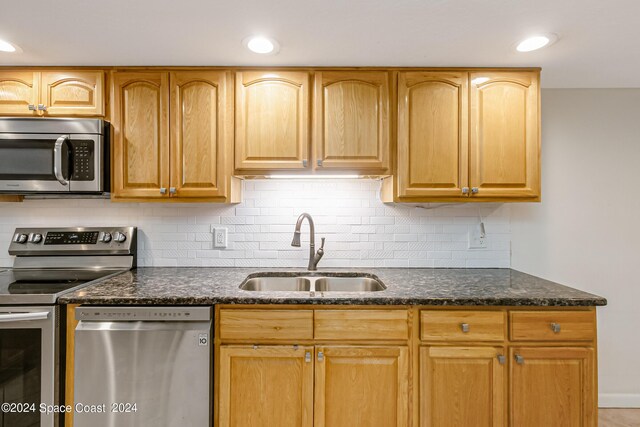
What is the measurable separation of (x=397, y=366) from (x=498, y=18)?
157 cm

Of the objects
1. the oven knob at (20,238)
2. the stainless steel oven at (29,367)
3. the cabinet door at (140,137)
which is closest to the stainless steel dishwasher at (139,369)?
the stainless steel oven at (29,367)

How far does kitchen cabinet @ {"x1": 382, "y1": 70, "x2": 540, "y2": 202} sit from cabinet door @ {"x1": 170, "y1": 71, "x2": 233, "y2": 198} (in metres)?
0.98

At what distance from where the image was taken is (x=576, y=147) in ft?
7.32

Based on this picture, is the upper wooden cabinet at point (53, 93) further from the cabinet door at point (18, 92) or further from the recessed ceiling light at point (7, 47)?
the recessed ceiling light at point (7, 47)

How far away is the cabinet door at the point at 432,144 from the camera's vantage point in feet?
6.19

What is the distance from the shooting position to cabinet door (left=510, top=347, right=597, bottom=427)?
1.50m

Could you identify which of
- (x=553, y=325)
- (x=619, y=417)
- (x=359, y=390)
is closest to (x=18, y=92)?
(x=359, y=390)

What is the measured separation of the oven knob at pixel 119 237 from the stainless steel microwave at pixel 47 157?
1.28 ft

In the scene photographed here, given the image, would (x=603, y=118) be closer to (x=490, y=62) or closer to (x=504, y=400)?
(x=490, y=62)

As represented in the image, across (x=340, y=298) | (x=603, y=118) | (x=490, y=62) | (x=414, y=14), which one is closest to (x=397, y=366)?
(x=340, y=298)

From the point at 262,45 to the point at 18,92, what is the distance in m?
1.43

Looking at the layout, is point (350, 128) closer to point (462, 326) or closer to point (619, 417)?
point (462, 326)

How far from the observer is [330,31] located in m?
1.56

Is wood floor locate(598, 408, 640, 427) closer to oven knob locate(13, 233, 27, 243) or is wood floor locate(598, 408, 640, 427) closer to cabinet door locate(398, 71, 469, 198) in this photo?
cabinet door locate(398, 71, 469, 198)
